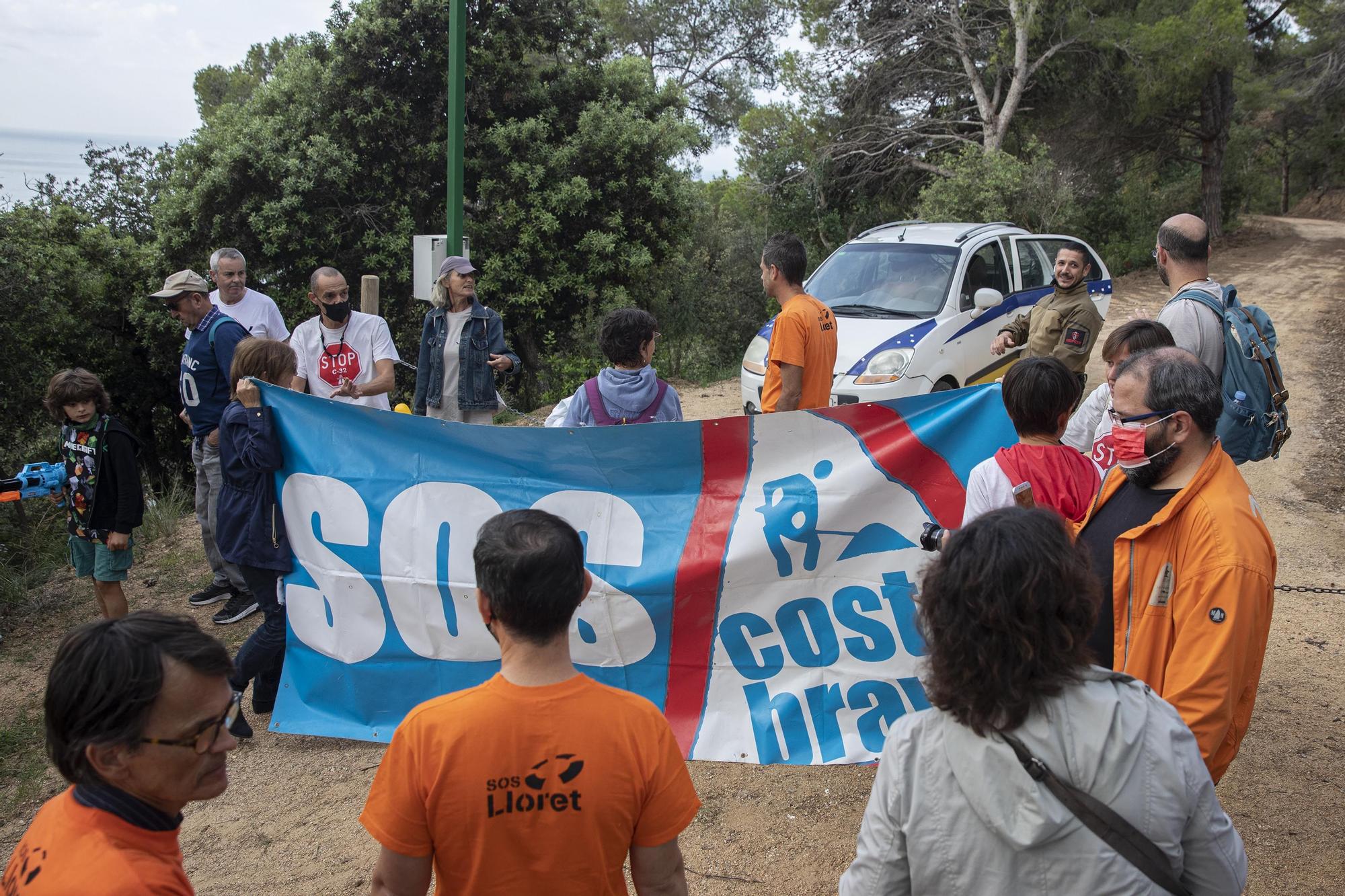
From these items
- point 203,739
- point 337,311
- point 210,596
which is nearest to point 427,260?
point 337,311

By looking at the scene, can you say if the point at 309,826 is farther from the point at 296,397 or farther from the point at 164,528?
the point at 164,528

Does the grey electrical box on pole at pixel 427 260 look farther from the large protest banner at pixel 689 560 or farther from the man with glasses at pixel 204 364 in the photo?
the large protest banner at pixel 689 560

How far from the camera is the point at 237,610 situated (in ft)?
19.4

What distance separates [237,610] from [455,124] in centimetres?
488

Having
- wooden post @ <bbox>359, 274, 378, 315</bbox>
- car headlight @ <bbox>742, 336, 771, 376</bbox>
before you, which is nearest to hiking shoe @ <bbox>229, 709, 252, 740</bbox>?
wooden post @ <bbox>359, 274, 378, 315</bbox>

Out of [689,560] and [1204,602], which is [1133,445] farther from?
[689,560]

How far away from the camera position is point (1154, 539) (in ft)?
7.95

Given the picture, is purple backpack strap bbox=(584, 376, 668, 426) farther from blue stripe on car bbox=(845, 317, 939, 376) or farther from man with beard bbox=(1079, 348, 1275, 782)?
blue stripe on car bbox=(845, 317, 939, 376)

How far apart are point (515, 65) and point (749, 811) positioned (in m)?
13.2

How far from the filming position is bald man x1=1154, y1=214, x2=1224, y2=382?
13.1 feet

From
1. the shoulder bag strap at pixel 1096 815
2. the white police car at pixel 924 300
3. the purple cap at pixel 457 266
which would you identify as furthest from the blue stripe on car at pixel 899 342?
the shoulder bag strap at pixel 1096 815

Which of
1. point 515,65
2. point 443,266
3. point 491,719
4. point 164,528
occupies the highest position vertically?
point 515,65

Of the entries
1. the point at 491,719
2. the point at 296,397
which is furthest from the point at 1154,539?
the point at 296,397

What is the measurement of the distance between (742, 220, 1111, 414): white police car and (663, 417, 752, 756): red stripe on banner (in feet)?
14.5
